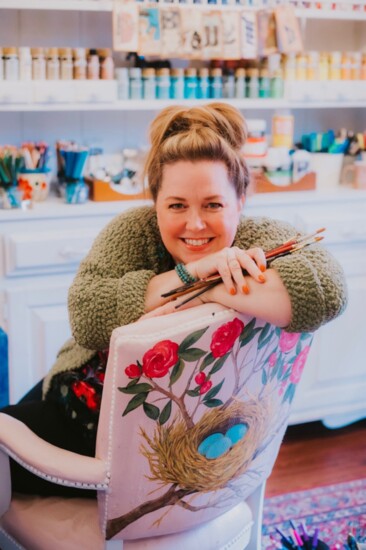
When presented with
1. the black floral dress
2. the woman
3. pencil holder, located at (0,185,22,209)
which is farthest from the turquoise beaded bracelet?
pencil holder, located at (0,185,22,209)

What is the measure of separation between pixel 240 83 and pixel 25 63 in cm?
72

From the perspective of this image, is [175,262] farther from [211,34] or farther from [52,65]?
[211,34]

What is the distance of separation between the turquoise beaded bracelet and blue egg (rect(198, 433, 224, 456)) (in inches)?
9.3

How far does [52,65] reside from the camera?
2.33 m

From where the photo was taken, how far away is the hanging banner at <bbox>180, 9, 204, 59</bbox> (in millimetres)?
2422

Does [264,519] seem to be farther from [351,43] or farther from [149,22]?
[351,43]

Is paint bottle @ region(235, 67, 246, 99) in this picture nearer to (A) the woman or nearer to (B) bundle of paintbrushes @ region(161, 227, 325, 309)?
(A) the woman

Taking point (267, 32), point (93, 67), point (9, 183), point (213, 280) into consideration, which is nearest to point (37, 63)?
point (93, 67)

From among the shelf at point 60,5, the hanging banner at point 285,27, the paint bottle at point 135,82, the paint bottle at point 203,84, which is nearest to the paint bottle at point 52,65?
the shelf at point 60,5

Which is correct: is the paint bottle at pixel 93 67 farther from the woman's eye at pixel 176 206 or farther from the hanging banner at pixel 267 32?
the woman's eye at pixel 176 206

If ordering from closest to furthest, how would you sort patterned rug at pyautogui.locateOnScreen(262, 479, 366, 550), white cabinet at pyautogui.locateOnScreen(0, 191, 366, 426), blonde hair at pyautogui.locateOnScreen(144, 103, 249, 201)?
blonde hair at pyautogui.locateOnScreen(144, 103, 249, 201)
patterned rug at pyautogui.locateOnScreen(262, 479, 366, 550)
white cabinet at pyautogui.locateOnScreen(0, 191, 366, 426)

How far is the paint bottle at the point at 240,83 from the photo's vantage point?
2568 mm

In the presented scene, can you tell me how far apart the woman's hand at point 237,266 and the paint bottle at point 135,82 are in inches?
57.1

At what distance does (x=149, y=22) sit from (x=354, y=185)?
0.91 m
